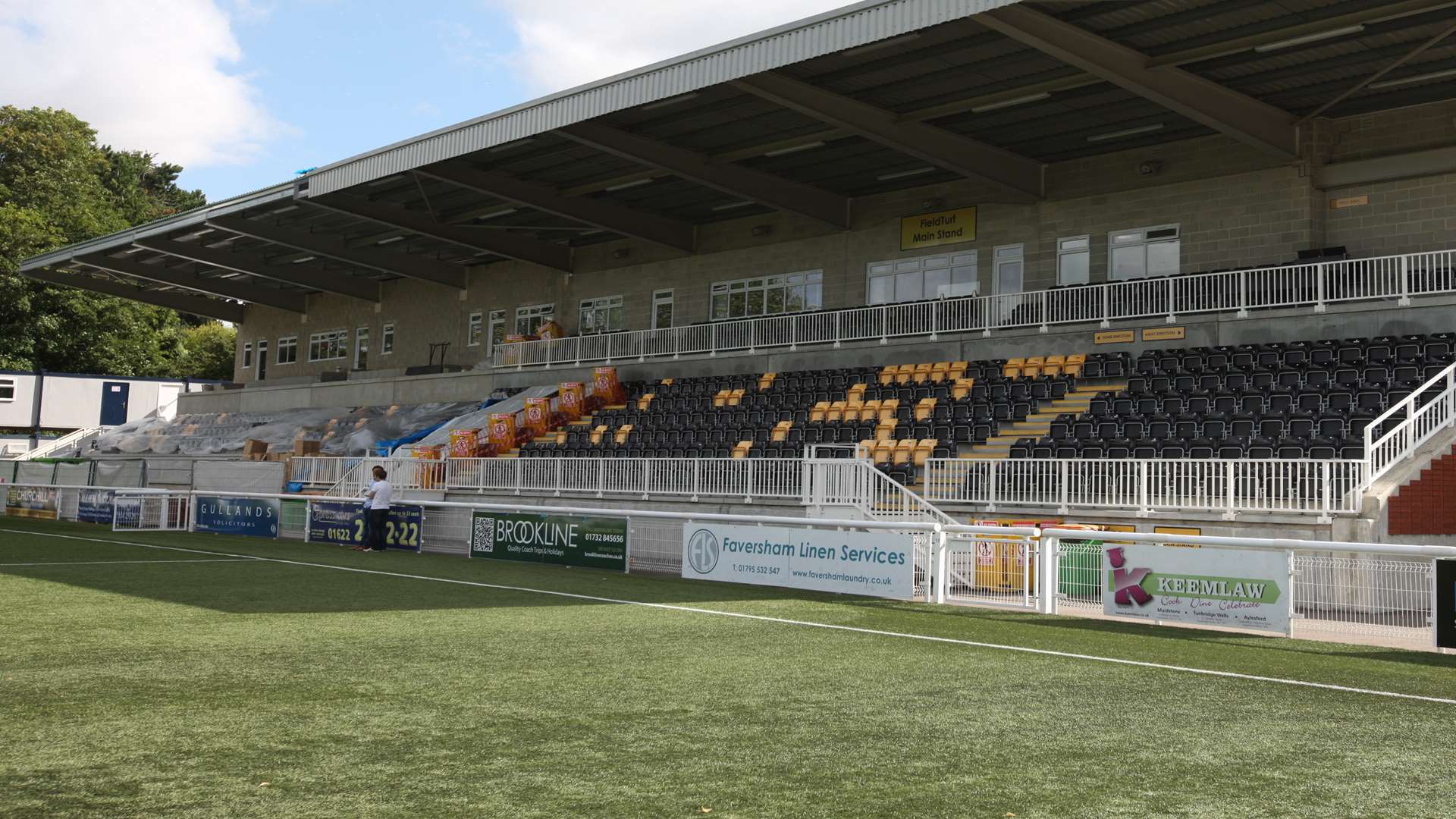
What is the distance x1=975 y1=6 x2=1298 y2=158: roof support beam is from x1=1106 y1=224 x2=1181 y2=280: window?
10.1 ft

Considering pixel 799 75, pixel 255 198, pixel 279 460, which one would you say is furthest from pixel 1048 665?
pixel 255 198

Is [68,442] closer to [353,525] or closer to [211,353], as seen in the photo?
[211,353]

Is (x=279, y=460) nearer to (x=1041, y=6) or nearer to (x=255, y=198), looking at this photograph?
(x=255, y=198)

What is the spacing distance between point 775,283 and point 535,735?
29.6 m

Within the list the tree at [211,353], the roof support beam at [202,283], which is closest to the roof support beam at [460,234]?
the roof support beam at [202,283]

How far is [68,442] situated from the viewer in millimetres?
52250

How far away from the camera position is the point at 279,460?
34.8 m

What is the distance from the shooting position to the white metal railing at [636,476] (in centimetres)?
2252

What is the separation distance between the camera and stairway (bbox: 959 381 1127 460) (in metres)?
22.7

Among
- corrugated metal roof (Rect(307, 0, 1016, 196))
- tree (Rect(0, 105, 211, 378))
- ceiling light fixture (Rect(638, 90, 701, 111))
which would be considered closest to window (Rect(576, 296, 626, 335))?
corrugated metal roof (Rect(307, 0, 1016, 196))

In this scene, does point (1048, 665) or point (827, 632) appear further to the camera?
point (827, 632)

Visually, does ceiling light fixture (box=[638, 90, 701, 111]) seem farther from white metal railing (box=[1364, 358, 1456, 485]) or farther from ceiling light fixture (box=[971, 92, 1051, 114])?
white metal railing (box=[1364, 358, 1456, 485])

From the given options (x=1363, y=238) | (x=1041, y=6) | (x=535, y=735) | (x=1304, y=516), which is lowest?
(x=535, y=735)

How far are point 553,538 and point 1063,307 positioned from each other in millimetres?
A: 12751
